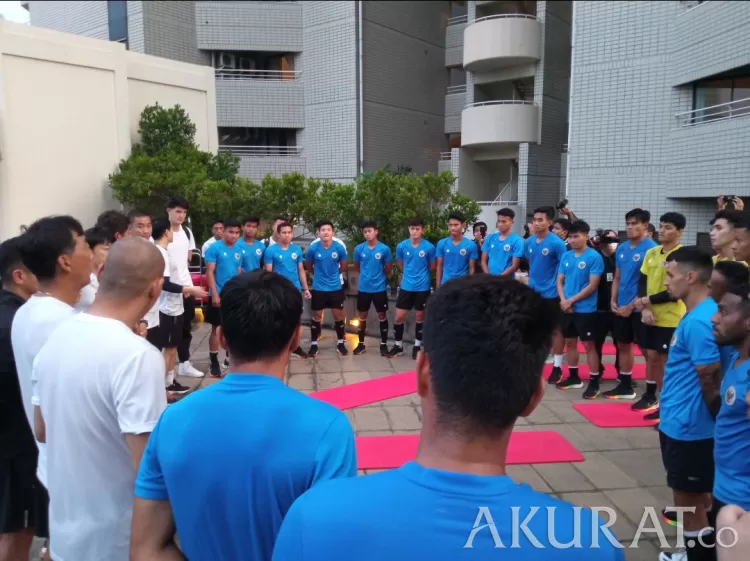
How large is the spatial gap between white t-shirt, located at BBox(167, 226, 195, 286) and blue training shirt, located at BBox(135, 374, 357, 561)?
4.70 meters

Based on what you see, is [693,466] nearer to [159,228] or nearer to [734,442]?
[734,442]

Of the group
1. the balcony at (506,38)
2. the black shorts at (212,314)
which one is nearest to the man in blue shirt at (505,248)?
the black shorts at (212,314)

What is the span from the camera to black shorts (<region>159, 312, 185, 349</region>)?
5.88 meters

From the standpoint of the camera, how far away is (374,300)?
8.04 meters

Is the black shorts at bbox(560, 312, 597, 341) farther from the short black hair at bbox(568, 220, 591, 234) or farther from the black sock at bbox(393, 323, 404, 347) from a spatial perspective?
the black sock at bbox(393, 323, 404, 347)

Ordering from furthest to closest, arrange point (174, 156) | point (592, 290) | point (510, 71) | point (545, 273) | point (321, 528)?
point (510, 71)
point (174, 156)
point (545, 273)
point (592, 290)
point (321, 528)

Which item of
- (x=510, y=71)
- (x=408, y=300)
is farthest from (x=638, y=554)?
(x=510, y=71)

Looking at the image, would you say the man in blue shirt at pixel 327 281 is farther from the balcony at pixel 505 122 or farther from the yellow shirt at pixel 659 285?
the balcony at pixel 505 122

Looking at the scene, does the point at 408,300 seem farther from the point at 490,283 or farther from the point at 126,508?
the point at 490,283

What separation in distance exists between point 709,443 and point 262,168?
1988 cm

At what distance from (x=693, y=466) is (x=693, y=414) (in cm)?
28

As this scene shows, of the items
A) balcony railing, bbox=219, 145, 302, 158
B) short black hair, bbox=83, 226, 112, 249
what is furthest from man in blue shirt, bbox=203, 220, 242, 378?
balcony railing, bbox=219, 145, 302, 158

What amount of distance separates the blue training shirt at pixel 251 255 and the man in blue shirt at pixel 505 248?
302 centimetres

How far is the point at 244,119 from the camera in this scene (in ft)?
69.2
